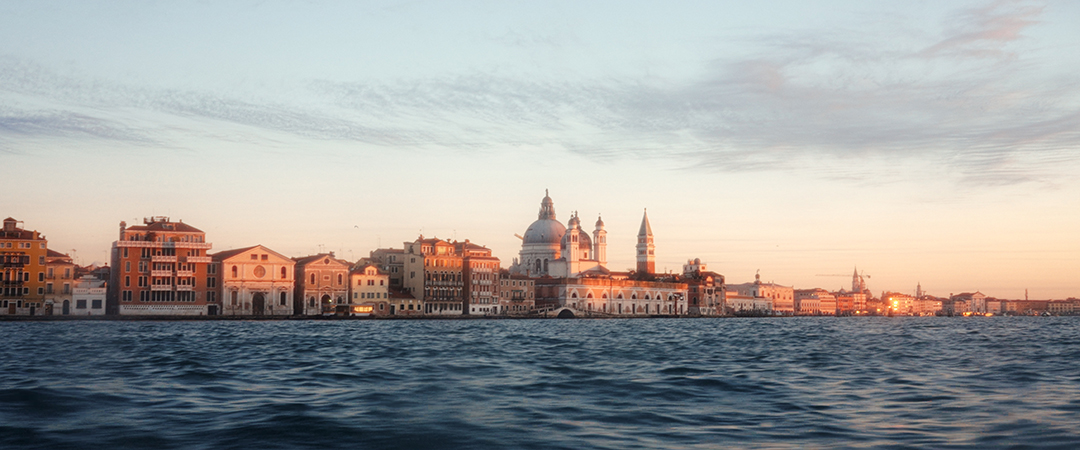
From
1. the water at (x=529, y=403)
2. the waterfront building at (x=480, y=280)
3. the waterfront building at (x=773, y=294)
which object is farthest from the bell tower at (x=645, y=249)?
the water at (x=529, y=403)

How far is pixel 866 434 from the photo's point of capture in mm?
11500

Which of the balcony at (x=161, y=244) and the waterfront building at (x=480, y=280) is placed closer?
the balcony at (x=161, y=244)

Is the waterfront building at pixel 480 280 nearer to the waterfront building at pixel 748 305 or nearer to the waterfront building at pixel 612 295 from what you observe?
the waterfront building at pixel 612 295

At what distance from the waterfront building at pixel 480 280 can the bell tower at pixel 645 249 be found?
5310 cm

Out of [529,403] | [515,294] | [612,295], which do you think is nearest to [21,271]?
[515,294]

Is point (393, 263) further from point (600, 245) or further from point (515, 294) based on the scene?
point (600, 245)

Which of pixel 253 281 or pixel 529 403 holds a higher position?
pixel 253 281

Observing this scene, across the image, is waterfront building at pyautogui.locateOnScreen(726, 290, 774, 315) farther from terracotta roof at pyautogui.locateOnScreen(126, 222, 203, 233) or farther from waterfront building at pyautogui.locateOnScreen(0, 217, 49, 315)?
waterfront building at pyautogui.locateOnScreen(0, 217, 49, 315)

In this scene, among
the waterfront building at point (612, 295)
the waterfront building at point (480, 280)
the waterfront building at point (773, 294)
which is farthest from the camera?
the waterfront building at point (773, 294)

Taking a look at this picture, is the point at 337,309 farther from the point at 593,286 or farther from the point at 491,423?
the point at 491,423

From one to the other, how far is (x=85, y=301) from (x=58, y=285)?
2.39m

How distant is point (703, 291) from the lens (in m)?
150

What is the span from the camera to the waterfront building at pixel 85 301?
7550 centimetres

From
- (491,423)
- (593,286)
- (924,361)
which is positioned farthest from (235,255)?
(491,423)
